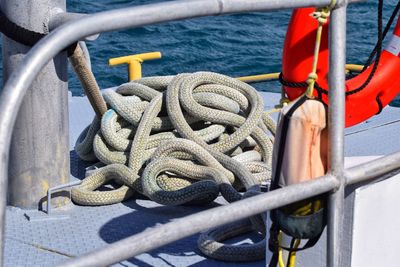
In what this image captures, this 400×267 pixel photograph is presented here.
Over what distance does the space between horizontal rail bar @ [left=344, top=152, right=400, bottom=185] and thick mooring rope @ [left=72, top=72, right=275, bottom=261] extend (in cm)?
99

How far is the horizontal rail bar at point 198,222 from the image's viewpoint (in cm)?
149

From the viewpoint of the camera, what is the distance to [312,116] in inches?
75.4

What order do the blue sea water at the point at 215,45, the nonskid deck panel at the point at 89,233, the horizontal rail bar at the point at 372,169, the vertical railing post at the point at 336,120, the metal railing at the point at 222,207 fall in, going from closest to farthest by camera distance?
the metal railing at the point at 222,207
the vertical railing post at the point at 336,120
the horizontal rail bar at the point at 372,169
the nonskid deck panel at the point at 89,233
the blue sea water at the point at 215,45

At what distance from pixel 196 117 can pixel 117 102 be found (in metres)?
0.31

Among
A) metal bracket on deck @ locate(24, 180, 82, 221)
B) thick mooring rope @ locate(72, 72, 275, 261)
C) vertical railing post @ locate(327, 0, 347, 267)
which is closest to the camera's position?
vertical railing post @ locate(327, 0, 347, 267)

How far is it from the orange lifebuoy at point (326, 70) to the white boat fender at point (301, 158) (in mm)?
135

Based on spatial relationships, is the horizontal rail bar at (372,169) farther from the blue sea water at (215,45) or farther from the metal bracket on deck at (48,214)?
the blue sea water at (215,45)

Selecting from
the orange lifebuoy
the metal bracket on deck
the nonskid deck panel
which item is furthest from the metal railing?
the metal bracket on deck

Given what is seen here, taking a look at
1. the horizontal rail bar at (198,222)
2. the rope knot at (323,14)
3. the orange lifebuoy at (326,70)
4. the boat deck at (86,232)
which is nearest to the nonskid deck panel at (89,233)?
the boat deck at (86,232)

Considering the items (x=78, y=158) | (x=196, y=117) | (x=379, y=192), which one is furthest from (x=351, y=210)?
(x=78, y=158)

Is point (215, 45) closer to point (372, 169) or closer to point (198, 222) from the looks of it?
point (372, 169)

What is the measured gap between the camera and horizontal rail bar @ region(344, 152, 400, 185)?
6.37 ft

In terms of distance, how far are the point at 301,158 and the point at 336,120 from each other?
0.39 feet

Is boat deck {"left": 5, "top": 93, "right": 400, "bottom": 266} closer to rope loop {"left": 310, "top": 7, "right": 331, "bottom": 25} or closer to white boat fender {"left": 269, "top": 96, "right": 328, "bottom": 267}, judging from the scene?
white boat fender {"left": 269, "top": 96, "right": 328, "bottom": 267}
